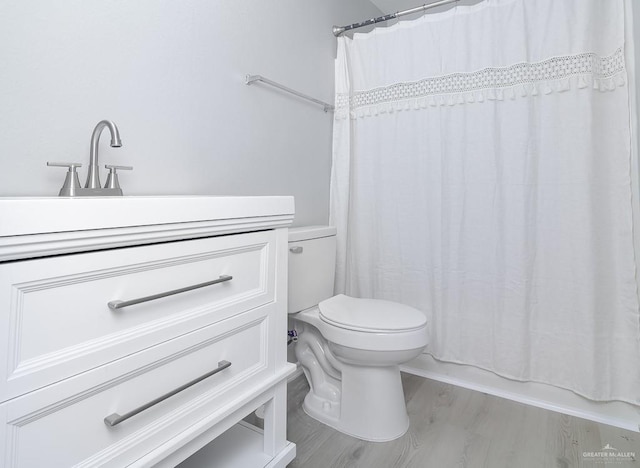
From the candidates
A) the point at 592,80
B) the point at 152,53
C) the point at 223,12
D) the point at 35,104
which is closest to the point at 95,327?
the point at 35,104

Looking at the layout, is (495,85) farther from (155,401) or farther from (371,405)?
(155,401)

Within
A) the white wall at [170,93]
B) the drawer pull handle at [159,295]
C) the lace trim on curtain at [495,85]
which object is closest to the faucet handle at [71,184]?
the white wall at [170,93]

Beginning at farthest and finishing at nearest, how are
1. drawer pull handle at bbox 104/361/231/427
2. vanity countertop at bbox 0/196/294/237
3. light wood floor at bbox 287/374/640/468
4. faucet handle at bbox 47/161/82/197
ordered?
light wood floor at bbox 287/374/640/468, faucet handle at bbox 47/161/82/197, drawer pull handle at bbox 104/361/231/427, vanity countertop at bbox 0/196/294/237

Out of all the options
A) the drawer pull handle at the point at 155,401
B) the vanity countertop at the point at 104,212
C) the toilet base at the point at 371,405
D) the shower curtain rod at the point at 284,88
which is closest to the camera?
the vanity countertop at the point at 104,212

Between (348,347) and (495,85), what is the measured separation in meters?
1.38

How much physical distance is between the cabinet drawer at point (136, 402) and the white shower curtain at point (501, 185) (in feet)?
3.82

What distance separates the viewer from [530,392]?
1.74 meters

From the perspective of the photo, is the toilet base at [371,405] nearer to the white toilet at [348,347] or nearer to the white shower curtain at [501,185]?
the white toilet at [348,347]

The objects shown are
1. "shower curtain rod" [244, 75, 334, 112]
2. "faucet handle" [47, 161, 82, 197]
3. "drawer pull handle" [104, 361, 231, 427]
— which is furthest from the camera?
"shower curtain rod" [244, 75, 334, 112]

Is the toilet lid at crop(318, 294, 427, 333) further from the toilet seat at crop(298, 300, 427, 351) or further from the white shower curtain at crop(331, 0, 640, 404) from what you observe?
the white shower curtain at crop(331, 0, 640, 404)

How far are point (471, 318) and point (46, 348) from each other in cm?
175

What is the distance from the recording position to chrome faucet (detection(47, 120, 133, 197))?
0.92 meters

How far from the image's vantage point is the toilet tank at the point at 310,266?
1654 millimetres

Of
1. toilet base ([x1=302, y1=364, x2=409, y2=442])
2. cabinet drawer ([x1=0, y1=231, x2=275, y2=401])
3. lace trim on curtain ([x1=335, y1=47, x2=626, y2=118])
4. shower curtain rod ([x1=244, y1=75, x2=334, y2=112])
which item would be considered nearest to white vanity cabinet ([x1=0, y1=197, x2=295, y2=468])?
cabinet drawer ([x1=0, y1=231, x2=275, y2=401])
